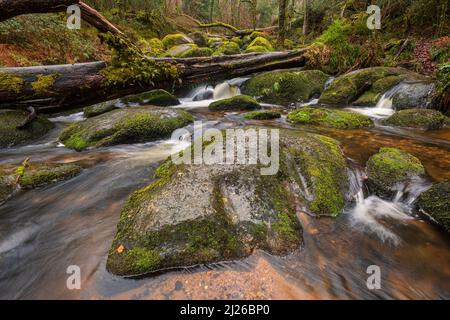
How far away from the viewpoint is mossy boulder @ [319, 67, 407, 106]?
8107 mm

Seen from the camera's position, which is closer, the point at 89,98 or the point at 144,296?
the point at 144,296

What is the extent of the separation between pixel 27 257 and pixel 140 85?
11.3 feet

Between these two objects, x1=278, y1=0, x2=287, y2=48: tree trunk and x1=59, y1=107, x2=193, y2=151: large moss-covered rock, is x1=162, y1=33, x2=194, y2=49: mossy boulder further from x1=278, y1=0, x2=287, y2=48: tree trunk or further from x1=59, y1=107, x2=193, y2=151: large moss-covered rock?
x1=59, y1=107, x2=193, y2=151: large moss-covered rock

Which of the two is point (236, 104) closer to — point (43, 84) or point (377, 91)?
point (377, 91)

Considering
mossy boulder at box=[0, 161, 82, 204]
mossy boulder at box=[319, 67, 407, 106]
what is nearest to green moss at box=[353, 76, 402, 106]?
mossy boulder at box=[319, 67, 407, 106]

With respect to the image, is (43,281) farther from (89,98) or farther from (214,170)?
(89,98)

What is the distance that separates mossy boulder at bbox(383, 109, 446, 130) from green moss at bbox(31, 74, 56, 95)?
6.78m

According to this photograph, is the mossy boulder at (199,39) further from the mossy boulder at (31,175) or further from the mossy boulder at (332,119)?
the mossy boulder at (31,175)

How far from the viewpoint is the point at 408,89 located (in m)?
7.41

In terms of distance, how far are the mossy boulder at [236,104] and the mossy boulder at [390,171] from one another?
15.4ft

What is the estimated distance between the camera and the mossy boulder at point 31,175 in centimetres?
347
